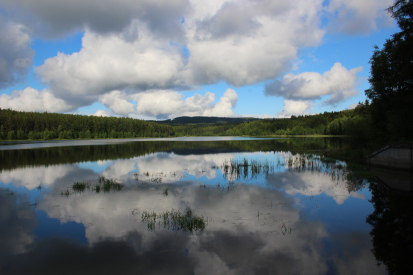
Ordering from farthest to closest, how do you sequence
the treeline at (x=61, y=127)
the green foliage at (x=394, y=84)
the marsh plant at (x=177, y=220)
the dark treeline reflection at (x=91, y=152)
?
the treeline at (x=61, y=127) < the dark treeline reflection at (x=91, y=152) < the green foliage at (x=394, y=84) < the marsh plant at (x=177, y=220)

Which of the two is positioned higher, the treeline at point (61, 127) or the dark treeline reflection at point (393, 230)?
the treeline at point (61, 127)

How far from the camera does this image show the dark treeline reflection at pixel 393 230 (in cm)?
669

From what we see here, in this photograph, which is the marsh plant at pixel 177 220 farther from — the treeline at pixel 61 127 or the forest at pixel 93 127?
the treeline at pixel 61 127

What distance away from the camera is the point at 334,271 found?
6406 millimetres

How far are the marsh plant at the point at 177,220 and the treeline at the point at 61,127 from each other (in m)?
139

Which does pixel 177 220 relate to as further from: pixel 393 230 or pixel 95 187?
pixel 95 187

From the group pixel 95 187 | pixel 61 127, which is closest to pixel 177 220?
pixel 95 187

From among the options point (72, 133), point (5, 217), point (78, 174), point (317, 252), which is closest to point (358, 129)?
point (317, 252)

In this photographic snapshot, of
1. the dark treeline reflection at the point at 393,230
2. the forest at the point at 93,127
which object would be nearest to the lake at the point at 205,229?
the dark treeline reflection at the point at 393,230

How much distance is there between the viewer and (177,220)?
9852 mm

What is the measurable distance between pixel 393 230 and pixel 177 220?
8.52 meters

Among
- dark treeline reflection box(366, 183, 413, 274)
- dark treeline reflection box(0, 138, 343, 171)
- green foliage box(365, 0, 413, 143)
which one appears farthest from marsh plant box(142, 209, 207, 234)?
dark treeline reflection box(0, 138, 343, 171)

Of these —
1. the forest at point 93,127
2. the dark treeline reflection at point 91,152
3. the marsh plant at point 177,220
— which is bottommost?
the marsh plant at point 177,220

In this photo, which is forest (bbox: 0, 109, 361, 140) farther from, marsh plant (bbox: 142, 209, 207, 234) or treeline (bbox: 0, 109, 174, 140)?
marsh plant (bbox: 142, 209, 207, 234)
